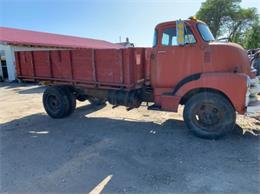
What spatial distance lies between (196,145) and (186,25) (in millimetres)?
2608

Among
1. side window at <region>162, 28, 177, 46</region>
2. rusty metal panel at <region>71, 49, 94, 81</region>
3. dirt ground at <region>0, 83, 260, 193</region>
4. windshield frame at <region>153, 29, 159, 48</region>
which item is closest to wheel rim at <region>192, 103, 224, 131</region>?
dirt ground at <region>0, 83, 260, 193</region>

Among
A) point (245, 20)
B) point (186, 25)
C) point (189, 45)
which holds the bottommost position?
point (189, 45)

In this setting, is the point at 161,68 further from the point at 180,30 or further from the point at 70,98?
the point at 70,98

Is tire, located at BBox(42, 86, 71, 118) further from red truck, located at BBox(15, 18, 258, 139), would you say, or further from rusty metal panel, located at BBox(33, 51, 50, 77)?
rusty metal panel, located at BBox(33, 51, 50, 77)

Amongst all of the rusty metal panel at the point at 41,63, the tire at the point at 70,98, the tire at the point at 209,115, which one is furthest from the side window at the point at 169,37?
the rusty metal panel at the point at 41,63

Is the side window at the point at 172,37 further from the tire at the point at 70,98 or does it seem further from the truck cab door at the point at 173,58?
the tire at the point at 70,98

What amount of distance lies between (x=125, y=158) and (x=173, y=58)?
2.55 metres

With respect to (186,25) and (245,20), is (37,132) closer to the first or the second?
(186,25)

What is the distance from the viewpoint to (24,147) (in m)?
4.79

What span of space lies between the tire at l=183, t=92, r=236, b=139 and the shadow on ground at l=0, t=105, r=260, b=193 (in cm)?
21

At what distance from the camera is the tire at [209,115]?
15.3ft

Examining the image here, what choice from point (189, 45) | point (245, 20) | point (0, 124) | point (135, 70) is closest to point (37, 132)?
point (0, 124)

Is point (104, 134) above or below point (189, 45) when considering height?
below

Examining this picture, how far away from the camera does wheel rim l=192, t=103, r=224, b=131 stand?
4789 millimetres
